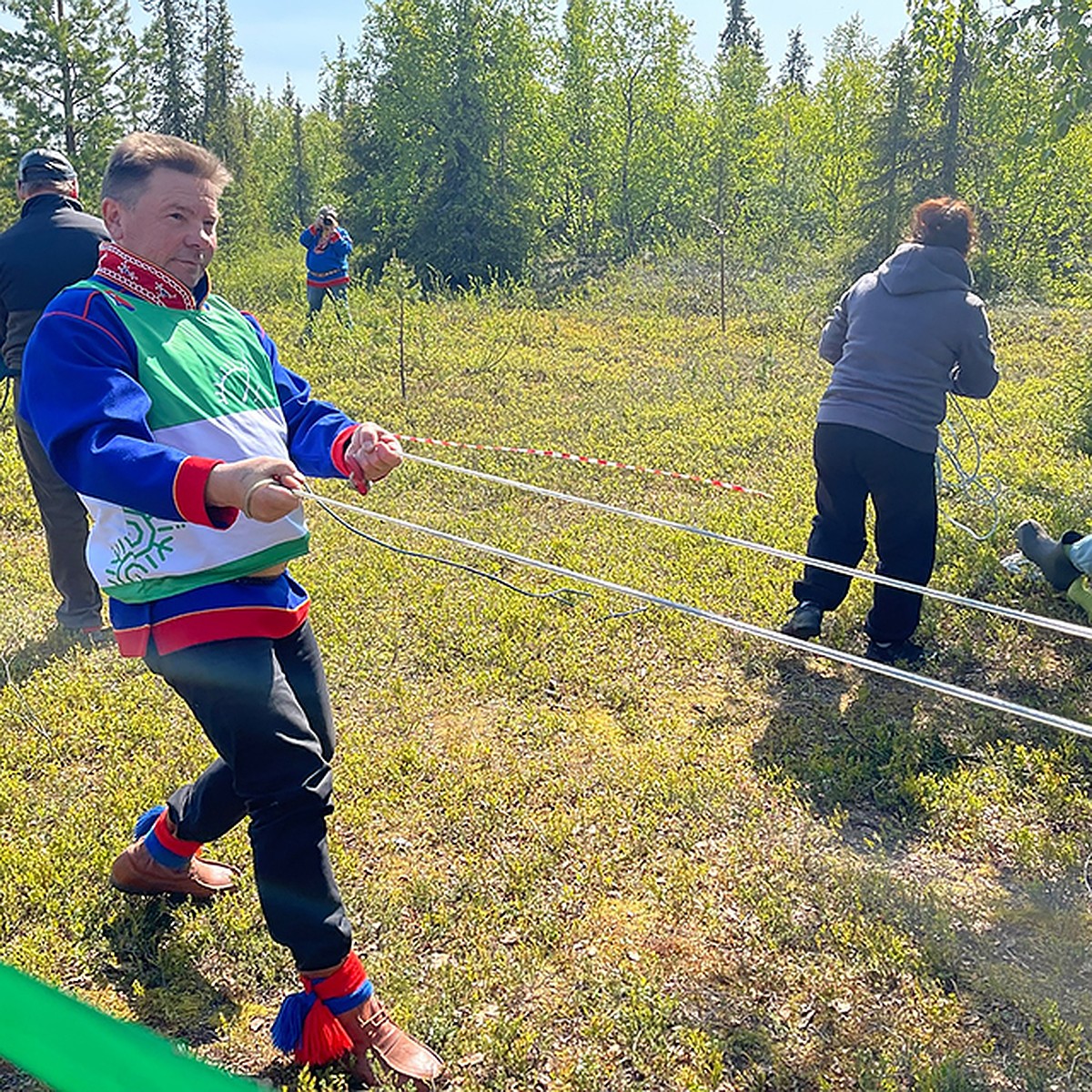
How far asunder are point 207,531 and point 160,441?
0.24 meters

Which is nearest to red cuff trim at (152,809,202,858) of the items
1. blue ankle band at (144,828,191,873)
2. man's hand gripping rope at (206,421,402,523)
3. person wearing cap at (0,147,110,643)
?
blue ankle band at (144,828,191,873)

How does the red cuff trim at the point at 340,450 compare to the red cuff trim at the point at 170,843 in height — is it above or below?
above

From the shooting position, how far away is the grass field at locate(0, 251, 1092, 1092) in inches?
115

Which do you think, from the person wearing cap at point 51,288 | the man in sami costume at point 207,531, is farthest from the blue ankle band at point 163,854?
the person wearing cap at point 51,288

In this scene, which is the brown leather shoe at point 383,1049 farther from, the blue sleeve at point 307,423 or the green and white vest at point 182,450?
the blue sleeve at point 307,423

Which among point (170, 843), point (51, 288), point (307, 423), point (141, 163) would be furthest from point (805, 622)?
point (51, 288)

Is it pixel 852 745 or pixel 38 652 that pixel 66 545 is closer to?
pixel 38 652

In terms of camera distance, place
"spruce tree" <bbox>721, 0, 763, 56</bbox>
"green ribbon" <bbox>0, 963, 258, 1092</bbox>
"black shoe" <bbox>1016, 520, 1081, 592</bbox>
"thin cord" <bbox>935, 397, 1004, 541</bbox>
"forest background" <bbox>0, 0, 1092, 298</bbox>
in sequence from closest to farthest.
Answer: "green ribbon" <bbox>0, 963, 258, 1092</bbox>, "black shoe" <bbox>1016, 520, 1081, 592</bbox>, "thin cord" <bbox>935, 397, 1004, 541</bbox>, "forest background" <bbox>0, 0, 1092, 298</bbox>, "spruce tree" <bbox>721, 0, 763, 56</bbox>

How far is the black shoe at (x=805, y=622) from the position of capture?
5.19m

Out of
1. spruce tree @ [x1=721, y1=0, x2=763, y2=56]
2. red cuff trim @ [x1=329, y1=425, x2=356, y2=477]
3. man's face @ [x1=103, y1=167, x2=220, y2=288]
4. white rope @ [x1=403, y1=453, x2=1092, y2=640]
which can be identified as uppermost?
spruce tree @ [x1=721, y1=0, x2=763, y2=56]

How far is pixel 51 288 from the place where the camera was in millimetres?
5203

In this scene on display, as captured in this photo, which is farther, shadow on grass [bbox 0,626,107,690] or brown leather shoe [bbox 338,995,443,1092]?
shadow on grass [bbox 0,626,107,690]

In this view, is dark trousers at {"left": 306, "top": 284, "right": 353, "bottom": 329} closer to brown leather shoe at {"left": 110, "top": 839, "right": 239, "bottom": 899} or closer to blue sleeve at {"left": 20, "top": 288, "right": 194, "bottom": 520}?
brown leather shoe at {"left": 110, "top": 839, "right": 239, "bottom": 899}

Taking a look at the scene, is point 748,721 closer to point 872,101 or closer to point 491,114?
point 872,101
